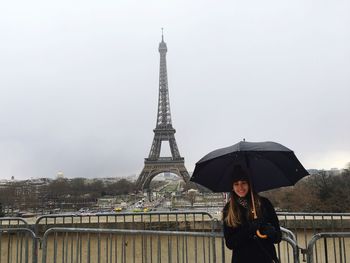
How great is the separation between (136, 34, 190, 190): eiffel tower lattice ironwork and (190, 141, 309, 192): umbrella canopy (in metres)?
53.5

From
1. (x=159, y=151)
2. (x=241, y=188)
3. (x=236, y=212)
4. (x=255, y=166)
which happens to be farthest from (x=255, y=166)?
(x=159, y=151)

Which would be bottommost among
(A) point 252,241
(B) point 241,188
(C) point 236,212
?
(A) point 252,241

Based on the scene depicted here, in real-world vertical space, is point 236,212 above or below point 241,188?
below

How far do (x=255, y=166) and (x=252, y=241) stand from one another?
73 centimetres

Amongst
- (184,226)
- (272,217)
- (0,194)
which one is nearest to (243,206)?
(272,217)

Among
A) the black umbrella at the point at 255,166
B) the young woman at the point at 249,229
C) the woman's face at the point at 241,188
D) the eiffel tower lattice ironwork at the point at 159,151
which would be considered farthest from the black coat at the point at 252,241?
the eiffel tower lattice ironwork at the point at 159,151

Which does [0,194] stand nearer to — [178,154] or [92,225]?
[178,154]

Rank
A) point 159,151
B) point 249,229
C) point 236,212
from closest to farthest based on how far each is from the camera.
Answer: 1. point 249,229
2. point 236,212
3. point 159,151

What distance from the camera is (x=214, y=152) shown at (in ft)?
10.9

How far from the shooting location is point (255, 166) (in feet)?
10.7

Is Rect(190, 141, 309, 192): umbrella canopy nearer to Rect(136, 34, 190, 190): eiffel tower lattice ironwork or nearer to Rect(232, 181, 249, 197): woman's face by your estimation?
Rect(232, 181, 249, 197): woman's face

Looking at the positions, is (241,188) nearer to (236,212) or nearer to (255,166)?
(236,212)

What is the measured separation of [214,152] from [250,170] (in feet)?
1.25

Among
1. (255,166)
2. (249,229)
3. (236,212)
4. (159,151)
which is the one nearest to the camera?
(249,229)
